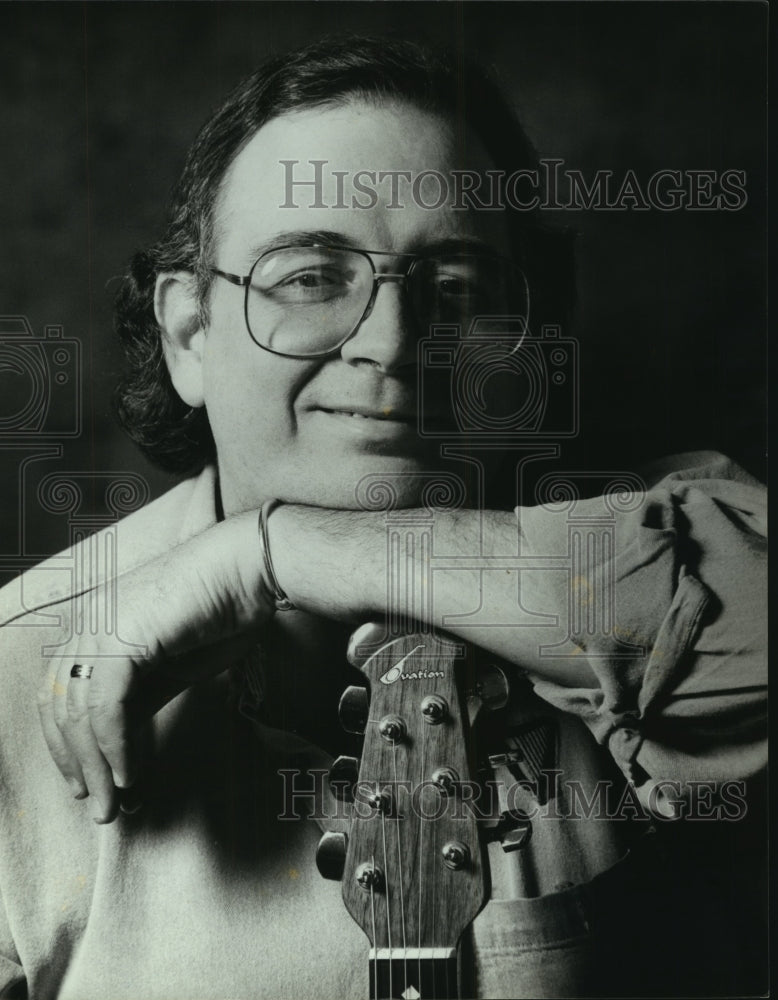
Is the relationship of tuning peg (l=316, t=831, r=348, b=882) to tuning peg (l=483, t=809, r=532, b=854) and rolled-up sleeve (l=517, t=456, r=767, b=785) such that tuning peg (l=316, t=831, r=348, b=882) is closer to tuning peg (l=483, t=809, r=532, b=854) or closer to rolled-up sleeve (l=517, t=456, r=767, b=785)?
tuning peg (l=483, t=809, r=532, b=854)

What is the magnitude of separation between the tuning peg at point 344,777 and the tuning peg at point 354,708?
47mm

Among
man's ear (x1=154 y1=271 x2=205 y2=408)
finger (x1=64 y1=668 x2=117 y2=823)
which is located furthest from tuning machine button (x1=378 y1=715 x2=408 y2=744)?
man's ear (x1=154 y1=271 x2=205 y2=408)

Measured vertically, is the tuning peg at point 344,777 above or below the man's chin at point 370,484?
below

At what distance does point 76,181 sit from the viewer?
1450mm

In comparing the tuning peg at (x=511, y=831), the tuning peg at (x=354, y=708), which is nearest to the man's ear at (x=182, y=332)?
the tuning peg at (x=354, y=708)

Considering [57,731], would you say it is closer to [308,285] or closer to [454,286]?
[308,285]

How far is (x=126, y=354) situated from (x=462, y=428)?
1.47ft

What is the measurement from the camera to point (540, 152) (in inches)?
57.2

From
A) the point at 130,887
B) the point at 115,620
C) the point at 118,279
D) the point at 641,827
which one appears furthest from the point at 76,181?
the point at 641,827

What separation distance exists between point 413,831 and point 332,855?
4.3 inches

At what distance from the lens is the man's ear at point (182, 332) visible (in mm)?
1419

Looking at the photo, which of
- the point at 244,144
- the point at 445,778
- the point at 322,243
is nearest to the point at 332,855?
the point at 445,778

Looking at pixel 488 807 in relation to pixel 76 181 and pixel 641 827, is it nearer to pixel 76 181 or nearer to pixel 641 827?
pixel 641 827

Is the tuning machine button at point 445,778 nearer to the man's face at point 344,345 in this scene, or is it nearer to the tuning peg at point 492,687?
the tuning peg at point 492,687
